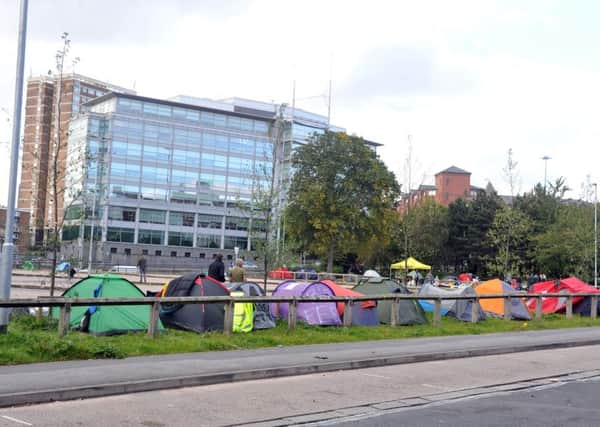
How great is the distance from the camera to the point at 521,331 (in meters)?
20.5

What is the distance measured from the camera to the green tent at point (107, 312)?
14242 mm

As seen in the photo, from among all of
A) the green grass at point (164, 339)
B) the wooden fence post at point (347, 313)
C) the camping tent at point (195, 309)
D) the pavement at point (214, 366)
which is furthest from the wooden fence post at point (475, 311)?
the camping tent at point (195, 309)

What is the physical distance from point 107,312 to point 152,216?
7712 centimetres

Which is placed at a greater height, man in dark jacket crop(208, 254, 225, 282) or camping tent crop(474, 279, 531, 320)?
man in dark jacket crop(208, 254, 225, 282)

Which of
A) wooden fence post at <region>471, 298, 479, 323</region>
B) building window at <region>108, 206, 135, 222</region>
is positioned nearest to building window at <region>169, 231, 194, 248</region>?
building window at <region>108, 206, 135, 222</region>

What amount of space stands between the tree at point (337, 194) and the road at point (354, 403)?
50.9 metres

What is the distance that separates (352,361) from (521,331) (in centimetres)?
950

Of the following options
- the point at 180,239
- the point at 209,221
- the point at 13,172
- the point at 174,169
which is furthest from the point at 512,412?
the point at 209,221

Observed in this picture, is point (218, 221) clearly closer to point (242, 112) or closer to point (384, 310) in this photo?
point (242, 112)

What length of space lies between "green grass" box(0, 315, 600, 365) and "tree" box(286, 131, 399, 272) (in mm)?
43243

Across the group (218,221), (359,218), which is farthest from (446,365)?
(218,221)

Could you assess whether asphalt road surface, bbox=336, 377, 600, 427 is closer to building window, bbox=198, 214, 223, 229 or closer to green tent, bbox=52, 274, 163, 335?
green tent, bbox=52, 274, 163, 335

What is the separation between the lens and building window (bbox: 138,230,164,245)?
89.8 metres

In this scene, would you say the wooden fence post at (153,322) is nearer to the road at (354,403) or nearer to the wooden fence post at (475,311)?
the road at (354,403)
